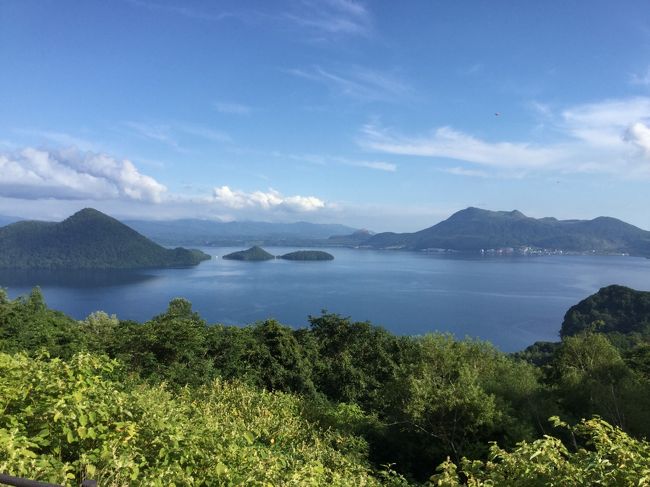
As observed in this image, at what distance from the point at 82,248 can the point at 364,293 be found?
122 metres

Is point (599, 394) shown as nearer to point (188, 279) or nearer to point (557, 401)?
point (557, 401)

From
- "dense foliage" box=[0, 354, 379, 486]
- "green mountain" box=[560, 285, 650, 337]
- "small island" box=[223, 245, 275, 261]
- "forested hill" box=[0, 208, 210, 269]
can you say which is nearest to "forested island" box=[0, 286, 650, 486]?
"dense foliage" box=[0, 354, 379, 486]

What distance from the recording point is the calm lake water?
2810 inches

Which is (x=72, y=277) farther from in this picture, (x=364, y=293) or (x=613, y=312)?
(x=613, y=312)

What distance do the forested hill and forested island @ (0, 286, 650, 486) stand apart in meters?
134

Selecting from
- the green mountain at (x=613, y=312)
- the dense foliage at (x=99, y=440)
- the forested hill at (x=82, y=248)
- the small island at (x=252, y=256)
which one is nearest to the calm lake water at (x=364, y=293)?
the green mountain at (x=613, y=312)

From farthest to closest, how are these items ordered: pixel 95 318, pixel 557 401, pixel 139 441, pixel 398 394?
1. pixel 95 318
2. pixel 557 401
3. pixel 398 394
4. pixel 139 441

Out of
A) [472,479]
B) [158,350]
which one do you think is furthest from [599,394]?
[158,350]

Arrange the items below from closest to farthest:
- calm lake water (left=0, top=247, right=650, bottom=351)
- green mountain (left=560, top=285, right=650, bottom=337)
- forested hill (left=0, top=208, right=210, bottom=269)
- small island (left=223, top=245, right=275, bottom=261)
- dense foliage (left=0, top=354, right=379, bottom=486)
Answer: dense foliage (left=0, top=354, right=379, bottom=486) → green mountain (left=560, top=285, right=650, bottom=337) → calm lake water (left=0, top=247, right=650, bottom=351) → forested hill (left=0, top=208, right=210, bottom=269) → small island (left=223, top=245, right=275, bottom=261)

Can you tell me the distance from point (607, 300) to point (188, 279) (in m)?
98.9

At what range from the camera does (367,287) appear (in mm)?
105062

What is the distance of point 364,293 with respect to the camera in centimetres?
9600

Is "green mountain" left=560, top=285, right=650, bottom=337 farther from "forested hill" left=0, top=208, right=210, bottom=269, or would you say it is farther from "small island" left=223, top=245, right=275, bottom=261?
"small island" left=223, top=245, right=275, bottom=261

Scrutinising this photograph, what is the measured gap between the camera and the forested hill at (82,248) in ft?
493
